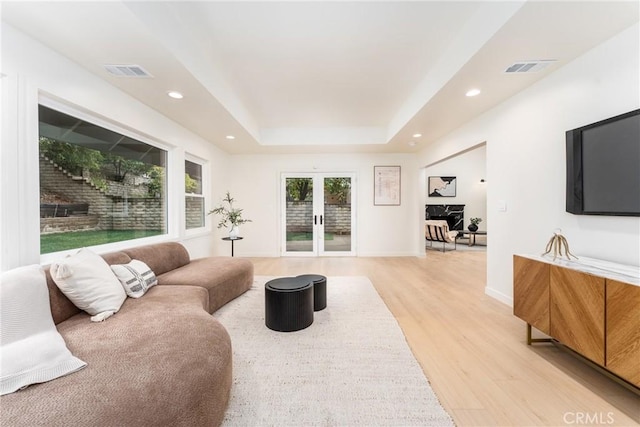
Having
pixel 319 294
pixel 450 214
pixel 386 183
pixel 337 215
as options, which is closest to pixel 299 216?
pixel 337 215

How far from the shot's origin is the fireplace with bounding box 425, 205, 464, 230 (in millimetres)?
8547

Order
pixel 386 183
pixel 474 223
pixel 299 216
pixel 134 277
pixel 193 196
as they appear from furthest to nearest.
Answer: pixel 474 223 < pixel 299 216 < pixel 386 183 < pixel 193 196 < pixel 134 277

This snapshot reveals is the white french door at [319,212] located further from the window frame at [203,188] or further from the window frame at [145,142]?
the window frame at [145,142]

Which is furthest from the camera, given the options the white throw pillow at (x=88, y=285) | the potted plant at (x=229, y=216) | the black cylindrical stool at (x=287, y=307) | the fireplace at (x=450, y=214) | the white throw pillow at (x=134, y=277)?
the fireplace at (x=450, y=214)

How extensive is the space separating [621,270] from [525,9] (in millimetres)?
A: 1778

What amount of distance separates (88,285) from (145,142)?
7.24ft

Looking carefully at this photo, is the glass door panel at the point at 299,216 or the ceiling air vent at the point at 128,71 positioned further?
the glass door panel at the point at 299,216

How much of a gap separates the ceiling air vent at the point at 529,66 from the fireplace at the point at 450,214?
6.60m

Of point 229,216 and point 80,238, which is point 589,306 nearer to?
point 80,238

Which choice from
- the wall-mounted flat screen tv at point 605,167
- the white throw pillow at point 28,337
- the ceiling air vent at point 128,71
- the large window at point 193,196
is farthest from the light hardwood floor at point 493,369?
the ceiling air vent at point 128,71

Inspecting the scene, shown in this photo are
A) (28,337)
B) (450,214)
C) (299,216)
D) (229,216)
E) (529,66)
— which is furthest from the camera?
(450,214)

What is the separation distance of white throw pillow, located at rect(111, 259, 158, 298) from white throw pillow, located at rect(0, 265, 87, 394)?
21.3 inches

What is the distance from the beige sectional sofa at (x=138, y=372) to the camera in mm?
927

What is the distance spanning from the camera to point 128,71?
2346 mm
